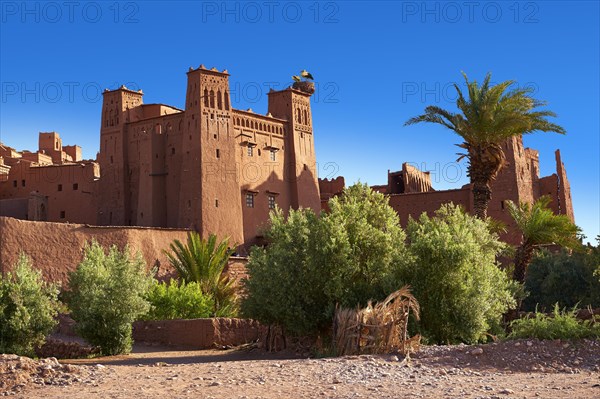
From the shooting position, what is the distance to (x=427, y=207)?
132 ft

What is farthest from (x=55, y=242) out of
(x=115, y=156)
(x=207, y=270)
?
(x=115, y=156)

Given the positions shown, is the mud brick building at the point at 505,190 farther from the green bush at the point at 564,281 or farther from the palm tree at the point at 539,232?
the palm tree at the point at 539,232

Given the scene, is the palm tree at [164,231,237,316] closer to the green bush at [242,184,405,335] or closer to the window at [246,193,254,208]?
the window at [246,193,254,208]

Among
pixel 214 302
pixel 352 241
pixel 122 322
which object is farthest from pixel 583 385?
pixel 214 302

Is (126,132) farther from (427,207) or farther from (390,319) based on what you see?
(390,319)

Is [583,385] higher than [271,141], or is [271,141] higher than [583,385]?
[271,141]

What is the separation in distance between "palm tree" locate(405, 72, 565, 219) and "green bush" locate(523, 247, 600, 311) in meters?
6.06

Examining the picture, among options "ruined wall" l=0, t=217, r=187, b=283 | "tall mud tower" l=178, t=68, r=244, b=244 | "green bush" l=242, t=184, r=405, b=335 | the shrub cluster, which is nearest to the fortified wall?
"ruined wall" l=0, t=217, r=187, b=283

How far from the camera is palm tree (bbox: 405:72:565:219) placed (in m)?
24.6

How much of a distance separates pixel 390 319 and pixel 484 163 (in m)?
10.5

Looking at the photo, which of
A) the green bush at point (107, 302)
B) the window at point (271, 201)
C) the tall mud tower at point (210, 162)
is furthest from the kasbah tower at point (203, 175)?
the green bush at point (107, 302)

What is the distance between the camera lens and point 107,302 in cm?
1972

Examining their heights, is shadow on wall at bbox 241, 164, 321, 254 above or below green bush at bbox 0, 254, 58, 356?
above

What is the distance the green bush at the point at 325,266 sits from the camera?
18500mm
